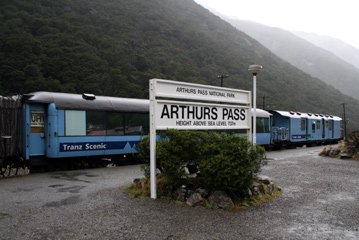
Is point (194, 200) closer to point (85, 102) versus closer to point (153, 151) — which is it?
point (153, 151)

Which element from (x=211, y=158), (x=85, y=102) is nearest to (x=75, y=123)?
(x=85, y=102)

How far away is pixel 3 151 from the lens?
11562mm

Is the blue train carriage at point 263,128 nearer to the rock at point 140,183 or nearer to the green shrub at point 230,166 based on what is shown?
the rock at point 140,183

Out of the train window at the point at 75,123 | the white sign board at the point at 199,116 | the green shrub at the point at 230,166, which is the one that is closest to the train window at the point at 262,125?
the train window at the point at 75,123

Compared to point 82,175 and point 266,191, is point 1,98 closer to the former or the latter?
point 82,175

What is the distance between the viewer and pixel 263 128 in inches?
926

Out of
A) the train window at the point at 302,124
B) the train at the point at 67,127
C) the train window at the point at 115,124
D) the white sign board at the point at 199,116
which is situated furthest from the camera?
the train window at the point at 302,124

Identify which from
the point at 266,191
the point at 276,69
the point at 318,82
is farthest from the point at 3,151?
the point at 318,82

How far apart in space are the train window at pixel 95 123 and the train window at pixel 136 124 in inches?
46.2

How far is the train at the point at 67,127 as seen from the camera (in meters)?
12.0

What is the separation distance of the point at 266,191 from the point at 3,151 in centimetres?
857

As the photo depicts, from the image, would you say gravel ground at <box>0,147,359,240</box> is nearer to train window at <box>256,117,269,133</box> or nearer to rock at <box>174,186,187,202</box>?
rock at <box>174,186,187,202</box>

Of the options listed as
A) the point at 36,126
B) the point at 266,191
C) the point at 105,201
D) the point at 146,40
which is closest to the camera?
the point at 105,201

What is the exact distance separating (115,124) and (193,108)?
6673 mm
